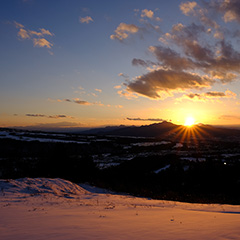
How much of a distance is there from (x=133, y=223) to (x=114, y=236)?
2.25 metres

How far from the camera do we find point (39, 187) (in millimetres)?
19906

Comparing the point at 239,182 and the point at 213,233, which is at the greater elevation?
the point at 213,233

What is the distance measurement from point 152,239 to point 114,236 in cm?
110

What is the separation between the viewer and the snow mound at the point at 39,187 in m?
18.5

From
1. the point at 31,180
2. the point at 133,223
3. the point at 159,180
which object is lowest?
the point at 159,180

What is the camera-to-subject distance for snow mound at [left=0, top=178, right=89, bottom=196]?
60.7 ft

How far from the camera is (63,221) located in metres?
8.74

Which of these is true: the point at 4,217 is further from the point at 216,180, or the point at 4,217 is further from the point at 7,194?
the point at 216,180

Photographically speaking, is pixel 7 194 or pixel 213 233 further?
pixel 7 194

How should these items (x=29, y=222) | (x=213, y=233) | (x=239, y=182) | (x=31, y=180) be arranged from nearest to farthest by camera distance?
1. (x=213, y=233)
2. (x=29, y=222)
3. (x=31, y=180)
4. (x=239, y=182)

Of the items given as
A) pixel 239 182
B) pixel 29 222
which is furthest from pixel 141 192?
pixel 29 222

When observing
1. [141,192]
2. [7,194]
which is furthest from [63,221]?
[141,192]

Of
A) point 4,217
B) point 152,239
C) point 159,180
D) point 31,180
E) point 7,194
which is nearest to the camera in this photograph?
point 152,239

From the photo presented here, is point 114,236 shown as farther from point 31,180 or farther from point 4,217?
point 31,180
